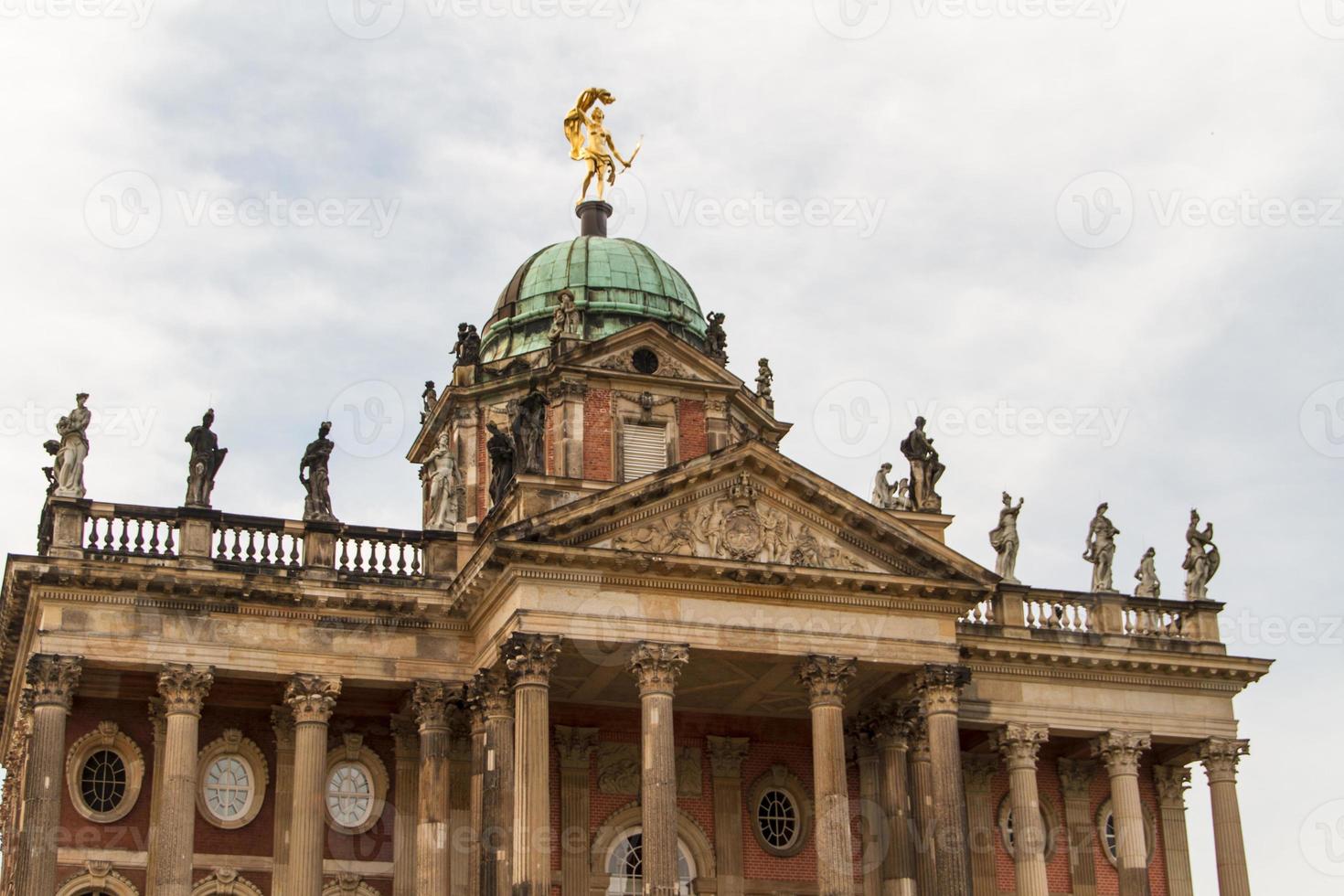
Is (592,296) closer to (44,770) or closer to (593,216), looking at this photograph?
(593,216)

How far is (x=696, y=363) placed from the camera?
4406 cm

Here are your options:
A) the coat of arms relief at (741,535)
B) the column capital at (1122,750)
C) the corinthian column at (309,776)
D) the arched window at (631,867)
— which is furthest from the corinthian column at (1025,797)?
the corinthian column at (309,776)

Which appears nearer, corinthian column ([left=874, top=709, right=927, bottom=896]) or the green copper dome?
corinthian column ([left=874, top=709, right=927, bottom=896])

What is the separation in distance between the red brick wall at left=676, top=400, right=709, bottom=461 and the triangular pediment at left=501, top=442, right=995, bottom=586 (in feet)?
26.1

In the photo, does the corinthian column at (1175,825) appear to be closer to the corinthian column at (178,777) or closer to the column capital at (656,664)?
the column capital at (656,664)

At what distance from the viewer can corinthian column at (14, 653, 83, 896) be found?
31578 mm

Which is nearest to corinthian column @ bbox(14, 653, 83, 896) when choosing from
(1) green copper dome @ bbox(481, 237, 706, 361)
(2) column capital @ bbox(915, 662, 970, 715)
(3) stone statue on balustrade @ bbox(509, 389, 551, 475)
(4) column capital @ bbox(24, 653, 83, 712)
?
(4) column capital @ bbox(24, 653, 83, 712)

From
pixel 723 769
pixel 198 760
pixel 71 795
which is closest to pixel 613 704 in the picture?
pixel 723 769

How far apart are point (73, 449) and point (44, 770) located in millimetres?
6223

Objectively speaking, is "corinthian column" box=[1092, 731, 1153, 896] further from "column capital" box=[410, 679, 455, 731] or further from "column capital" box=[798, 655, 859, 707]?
"column capital" box=[410, 679, 455, 731]

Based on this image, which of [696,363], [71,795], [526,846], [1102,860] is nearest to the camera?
[526,846]

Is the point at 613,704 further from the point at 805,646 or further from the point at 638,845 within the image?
the point at 805,646

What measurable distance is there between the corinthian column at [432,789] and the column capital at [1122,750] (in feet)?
46.6

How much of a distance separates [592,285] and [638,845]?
49.1 ft
